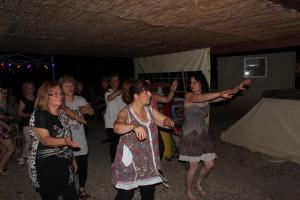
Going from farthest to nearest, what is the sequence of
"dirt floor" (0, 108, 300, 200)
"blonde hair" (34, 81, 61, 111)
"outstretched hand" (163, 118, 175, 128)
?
"dirt floor" (0, 108, 300, 200) → "outstretched hand" (163, 118, 175, 128) → "blonde hair" (34, 81, 61, 111)

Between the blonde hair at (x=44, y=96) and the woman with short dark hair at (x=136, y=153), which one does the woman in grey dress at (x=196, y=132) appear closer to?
the woman with short dark hair at (x=136, y=153)

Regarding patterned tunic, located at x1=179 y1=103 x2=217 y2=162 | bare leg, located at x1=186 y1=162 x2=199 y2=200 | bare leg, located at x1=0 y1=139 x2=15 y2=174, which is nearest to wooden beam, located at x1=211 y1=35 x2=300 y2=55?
patterned tunic, located at x1=179 y1=103 x2=217 y2=162

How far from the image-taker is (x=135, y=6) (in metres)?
2.84

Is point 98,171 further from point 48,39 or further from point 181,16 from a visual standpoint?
point 181,16

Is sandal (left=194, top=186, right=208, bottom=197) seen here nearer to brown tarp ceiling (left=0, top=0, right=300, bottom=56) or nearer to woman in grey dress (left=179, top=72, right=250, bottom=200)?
woman in grey dress (left=179, top=72, right=250, bottom=200)

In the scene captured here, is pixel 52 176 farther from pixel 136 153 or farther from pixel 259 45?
pixel 259 45

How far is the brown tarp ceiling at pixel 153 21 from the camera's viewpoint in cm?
278

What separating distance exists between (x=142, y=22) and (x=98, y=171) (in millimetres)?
3531

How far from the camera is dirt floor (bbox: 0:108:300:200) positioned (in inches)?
176

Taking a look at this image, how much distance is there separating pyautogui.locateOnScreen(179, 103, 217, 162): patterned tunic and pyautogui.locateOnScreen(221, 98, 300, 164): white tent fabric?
3.00 metres

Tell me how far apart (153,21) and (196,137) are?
178 centimetres

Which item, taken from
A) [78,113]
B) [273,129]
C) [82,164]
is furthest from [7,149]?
[273,129]

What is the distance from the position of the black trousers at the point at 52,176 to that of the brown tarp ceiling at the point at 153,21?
1658 millimetres

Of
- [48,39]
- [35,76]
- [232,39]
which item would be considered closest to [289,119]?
[232,39]
